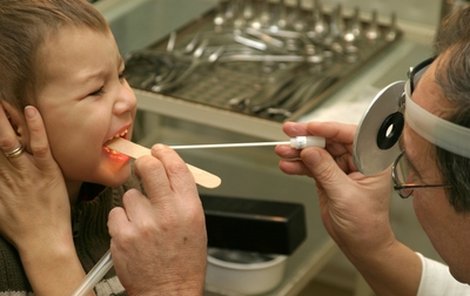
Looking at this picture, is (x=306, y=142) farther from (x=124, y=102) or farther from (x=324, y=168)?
(x=124, y=102)

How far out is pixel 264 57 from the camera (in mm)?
2412

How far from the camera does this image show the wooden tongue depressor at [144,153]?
145cm

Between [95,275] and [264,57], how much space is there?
42.2 inches

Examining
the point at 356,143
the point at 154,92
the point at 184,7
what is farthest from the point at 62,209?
the point at 184,7

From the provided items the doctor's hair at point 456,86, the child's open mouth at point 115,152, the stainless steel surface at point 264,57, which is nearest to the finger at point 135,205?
the child's open mouth at point 115,152

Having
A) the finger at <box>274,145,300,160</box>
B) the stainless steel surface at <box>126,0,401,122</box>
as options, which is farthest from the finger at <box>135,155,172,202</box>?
the stainless steel surface at <box>126,0,401,122</box>

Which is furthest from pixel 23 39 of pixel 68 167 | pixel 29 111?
pixel 68 167

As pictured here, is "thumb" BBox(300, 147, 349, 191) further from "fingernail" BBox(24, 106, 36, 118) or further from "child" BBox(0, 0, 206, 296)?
"fingernail" BBox(24, 106, 36, 118)

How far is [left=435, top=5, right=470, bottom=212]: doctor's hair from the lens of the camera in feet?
4.14

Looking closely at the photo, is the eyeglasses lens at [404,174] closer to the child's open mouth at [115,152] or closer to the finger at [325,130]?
the finger at [325,130]

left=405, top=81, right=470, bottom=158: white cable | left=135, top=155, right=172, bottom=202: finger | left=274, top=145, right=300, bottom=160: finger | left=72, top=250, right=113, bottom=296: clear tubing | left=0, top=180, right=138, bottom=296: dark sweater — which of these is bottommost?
left=0, top=180, right=138, bottom=296: dark sweater

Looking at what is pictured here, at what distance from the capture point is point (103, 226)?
5.31ft

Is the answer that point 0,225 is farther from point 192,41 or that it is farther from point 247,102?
point 192,41

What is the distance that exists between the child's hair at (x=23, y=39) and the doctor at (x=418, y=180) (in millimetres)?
415
